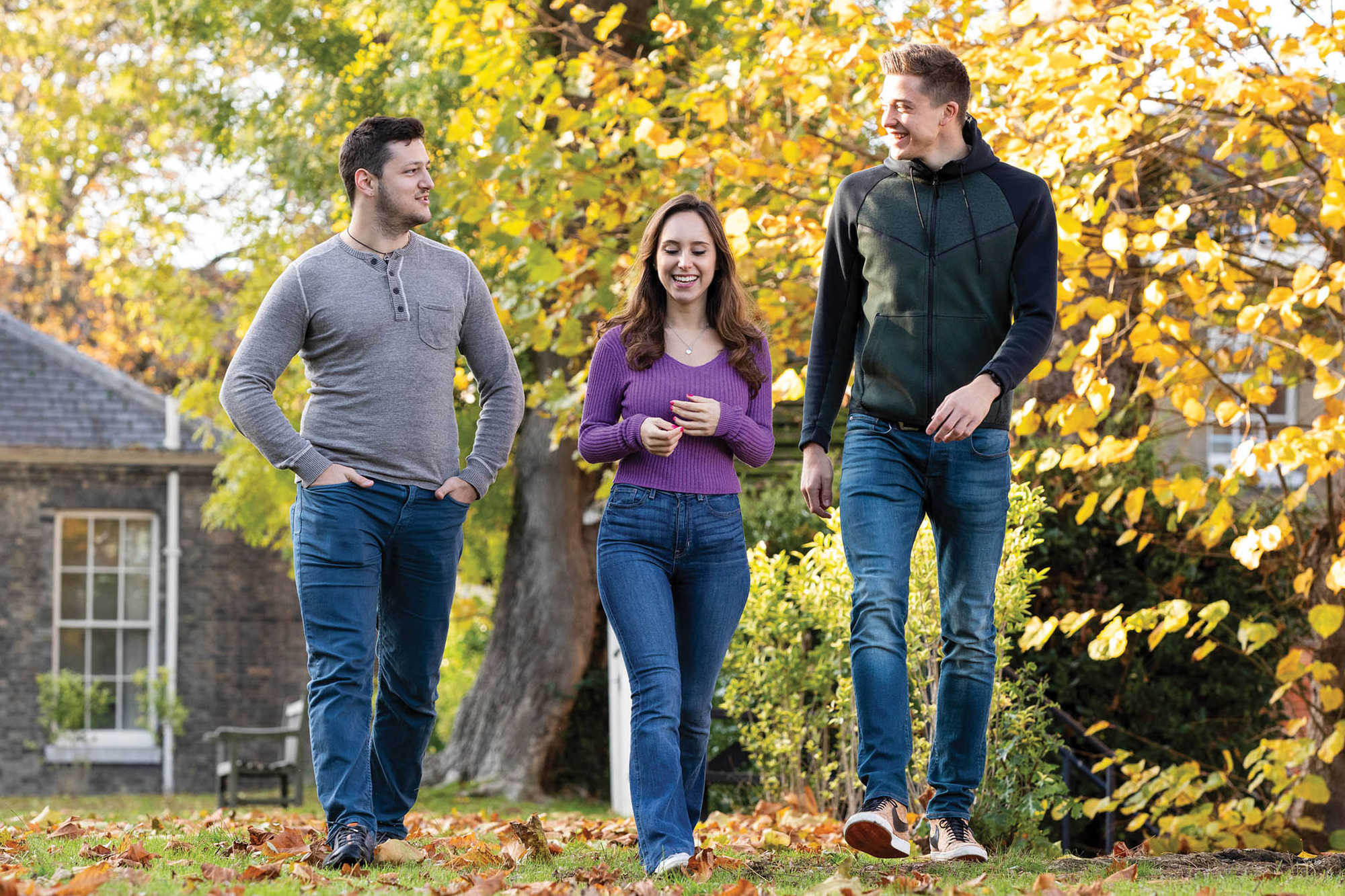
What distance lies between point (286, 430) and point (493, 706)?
9.74 metres

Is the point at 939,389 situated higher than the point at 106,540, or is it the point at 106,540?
the point at 106,540

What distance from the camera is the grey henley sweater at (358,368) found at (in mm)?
4469

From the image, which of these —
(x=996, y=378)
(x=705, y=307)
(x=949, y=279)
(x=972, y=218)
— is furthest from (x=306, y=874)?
(x=972, y=218)

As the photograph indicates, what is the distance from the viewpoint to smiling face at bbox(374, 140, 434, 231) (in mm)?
4602

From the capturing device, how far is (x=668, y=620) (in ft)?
13.8

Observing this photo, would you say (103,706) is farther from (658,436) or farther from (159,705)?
(658,436)

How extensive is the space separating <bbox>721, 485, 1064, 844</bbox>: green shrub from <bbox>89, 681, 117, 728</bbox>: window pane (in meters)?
12.8

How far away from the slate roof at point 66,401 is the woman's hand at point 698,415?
15.8m

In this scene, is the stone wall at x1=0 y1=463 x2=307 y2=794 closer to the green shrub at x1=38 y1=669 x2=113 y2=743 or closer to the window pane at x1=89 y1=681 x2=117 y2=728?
the green shrub at x1=38 y1=669 x2=113 y2=743

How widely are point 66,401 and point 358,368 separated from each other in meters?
16.2

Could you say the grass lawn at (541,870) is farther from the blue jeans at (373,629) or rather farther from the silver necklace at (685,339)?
the silver necklace at (685,339)

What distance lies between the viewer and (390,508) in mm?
4512

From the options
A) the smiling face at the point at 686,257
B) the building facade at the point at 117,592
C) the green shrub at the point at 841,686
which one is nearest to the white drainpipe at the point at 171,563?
the building facade at the point at 117,592

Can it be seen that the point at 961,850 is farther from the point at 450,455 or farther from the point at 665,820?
the point at 450,455
